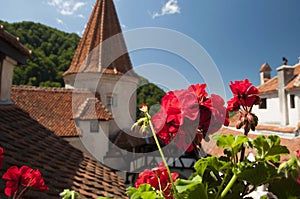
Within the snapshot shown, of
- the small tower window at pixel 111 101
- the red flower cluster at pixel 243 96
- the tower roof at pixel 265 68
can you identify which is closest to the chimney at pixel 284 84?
the tower roof at pixel 265 68

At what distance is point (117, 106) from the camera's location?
1518 cm

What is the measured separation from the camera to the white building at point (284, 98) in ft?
39.7

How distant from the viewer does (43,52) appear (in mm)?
32531

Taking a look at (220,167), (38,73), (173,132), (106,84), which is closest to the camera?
(220,167)

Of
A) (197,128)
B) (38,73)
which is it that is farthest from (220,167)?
(38,73)

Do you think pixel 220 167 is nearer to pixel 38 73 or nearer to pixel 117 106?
pixel 117 106

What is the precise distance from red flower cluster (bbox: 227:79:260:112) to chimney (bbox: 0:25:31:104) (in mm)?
3771

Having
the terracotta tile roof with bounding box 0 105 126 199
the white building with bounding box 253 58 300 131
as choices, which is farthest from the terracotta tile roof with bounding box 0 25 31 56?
the white building with bounding box 253 58 300 131

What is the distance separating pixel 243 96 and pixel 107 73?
14.7 metres

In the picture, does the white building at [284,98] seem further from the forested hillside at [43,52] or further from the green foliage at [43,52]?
the green foliage at [43,52]

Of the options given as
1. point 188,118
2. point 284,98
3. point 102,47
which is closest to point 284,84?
point 284,98

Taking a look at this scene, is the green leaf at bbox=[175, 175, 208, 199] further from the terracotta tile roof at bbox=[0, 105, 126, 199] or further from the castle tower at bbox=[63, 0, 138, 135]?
the castle tower at bbox=[63, 0, 138, 135]

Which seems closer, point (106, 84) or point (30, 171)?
point (30, 171)

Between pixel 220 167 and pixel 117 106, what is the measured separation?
14.9 meters
